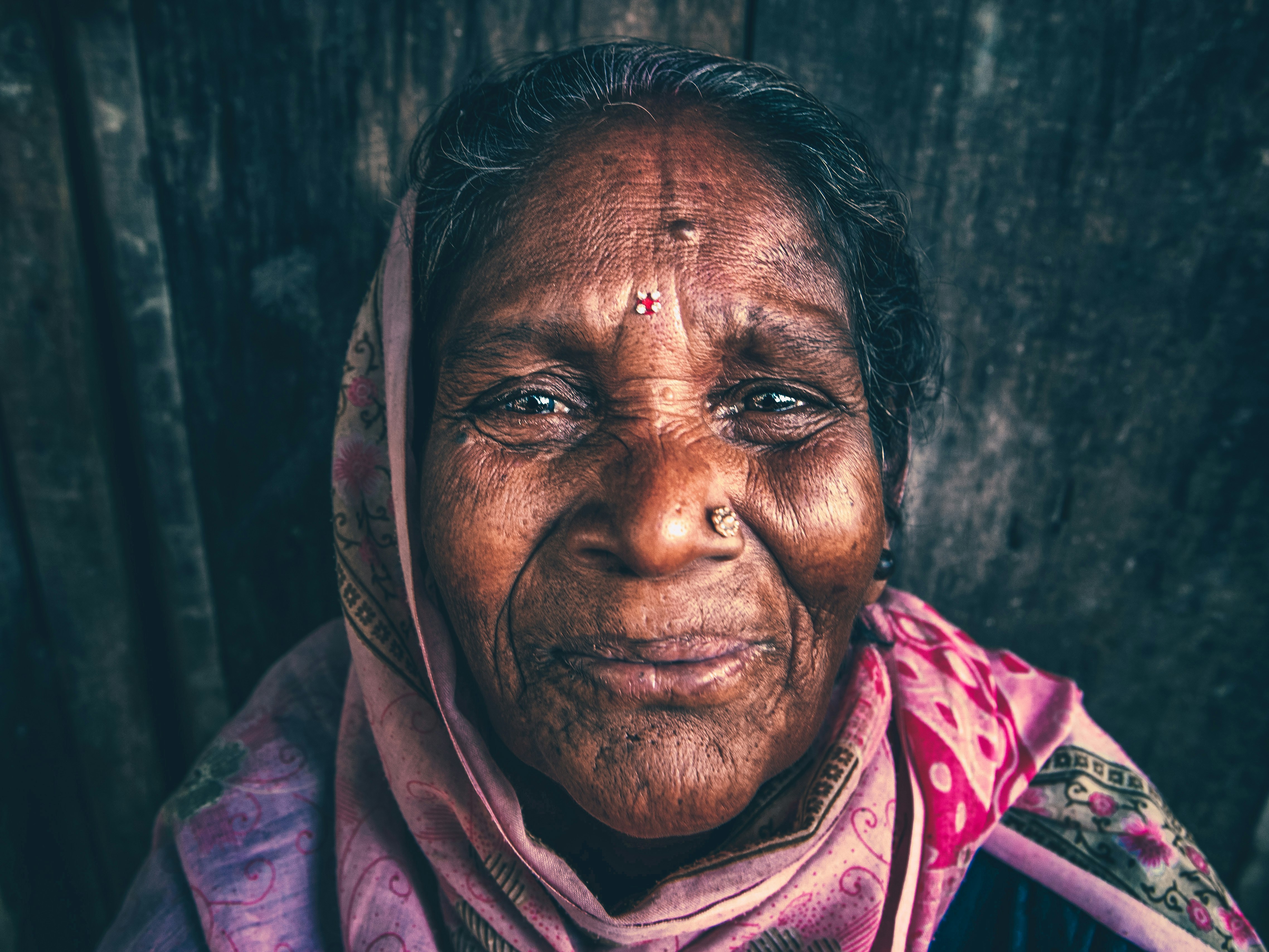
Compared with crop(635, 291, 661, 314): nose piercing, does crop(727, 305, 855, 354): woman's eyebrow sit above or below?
below

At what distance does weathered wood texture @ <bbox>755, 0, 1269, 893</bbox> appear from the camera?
1.48m

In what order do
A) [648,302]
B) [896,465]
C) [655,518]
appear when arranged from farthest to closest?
[896,465], [648,302], [655,518]

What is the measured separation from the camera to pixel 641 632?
90 centimetres

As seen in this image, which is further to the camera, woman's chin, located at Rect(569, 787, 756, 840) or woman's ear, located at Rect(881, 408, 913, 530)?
woman's ear, located at Rect(881, 408, 913, 530)

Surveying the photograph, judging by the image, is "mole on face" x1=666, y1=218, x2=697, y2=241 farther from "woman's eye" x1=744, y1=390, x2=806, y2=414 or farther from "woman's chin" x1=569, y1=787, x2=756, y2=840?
"woman's chin" x1=569, y1=787, x2=756, y2=840

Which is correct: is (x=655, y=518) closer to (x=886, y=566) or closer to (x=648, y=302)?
(x=648, y=302)

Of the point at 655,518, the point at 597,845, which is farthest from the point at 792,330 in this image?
the point at 597,845

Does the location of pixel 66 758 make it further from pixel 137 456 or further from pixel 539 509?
pixel 539 509

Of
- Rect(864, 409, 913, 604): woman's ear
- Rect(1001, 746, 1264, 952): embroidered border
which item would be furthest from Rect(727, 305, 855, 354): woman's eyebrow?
Rect(1001, 746, 1264, 952): embroidered border

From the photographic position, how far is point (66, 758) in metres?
1.69

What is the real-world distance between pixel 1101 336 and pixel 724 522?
127 cm

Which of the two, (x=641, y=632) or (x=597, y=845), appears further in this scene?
(x=597, y=845)

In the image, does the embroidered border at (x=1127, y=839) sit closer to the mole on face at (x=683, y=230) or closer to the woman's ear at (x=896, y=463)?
the woman's ear at (x=896, y=463)

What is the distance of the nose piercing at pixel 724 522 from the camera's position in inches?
36.3
